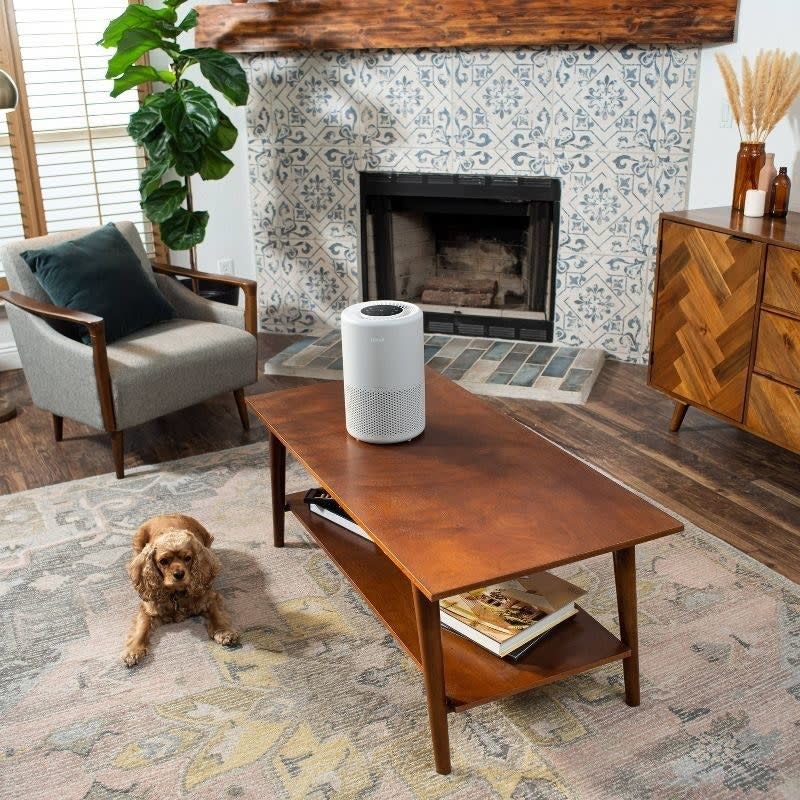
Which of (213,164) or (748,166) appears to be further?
(213,164)

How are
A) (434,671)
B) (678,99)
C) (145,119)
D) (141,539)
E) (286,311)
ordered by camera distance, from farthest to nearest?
(286,311)
(145,119)
(678,99)
(141,539)
(434,671)

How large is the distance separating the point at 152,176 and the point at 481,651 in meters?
3.05

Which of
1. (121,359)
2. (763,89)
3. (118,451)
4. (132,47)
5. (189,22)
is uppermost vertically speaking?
(189,22)

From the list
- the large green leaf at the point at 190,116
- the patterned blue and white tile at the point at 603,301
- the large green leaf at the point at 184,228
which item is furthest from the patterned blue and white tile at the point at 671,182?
the large green leaf at the point at 184,228

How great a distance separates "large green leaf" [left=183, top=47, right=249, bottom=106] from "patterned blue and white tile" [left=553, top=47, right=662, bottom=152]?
148 cm

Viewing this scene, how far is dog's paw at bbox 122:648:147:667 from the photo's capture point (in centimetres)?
242

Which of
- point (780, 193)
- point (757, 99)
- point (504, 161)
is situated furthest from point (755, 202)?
point (504, 161)

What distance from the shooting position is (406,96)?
4.64m

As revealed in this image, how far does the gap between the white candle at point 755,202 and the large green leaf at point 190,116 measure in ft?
7.54

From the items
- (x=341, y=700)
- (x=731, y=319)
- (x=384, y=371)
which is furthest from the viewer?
(x=731, y=319)

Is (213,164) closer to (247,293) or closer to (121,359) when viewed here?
(247,293)

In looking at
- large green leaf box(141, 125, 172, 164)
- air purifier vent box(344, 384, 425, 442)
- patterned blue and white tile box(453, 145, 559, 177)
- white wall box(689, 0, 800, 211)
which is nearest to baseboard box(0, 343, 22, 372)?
large green leaf box(141, 125, 172, 164)

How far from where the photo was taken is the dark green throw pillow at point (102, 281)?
3.57 m

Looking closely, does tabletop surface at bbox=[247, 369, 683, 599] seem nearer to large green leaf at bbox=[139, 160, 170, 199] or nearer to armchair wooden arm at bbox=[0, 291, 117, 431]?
armchair wooden arm at bbox=[0, 291, 117, 431]
